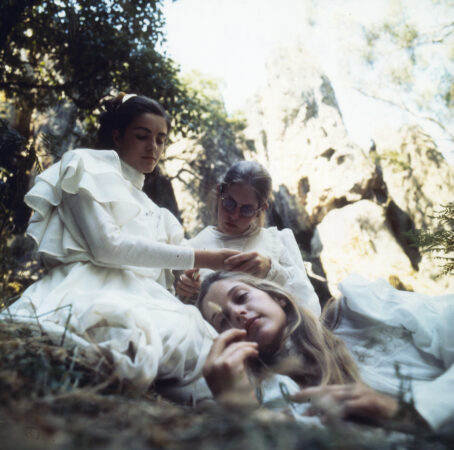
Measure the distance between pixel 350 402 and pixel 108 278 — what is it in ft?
4.08

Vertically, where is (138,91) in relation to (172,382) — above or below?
above

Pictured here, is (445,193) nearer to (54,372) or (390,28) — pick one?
(390,28)

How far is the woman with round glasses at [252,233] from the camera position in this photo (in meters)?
2.70

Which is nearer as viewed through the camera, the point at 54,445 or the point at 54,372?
the point at 54,445

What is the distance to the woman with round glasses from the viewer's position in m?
2.70

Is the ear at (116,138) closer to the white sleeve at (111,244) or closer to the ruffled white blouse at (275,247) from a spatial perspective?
the white sleeve at (111,244)

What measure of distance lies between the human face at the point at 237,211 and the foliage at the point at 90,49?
229 cm

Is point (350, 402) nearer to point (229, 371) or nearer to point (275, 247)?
point (229, 371)

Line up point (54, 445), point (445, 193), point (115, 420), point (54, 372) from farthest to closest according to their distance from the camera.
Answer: point (445, 193) < point (54, 372) < point (115, 420) < point (54, 445)

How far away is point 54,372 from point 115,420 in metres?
0.37

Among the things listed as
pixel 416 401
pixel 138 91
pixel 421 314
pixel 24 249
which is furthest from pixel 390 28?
pixel 24 249

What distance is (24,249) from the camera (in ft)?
20.0

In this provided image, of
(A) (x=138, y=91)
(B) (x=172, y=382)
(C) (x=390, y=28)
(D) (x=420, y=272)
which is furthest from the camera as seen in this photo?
(D) (x=420, y=272)

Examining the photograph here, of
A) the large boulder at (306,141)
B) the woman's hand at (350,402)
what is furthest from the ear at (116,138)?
the large boulder at (306,141)
